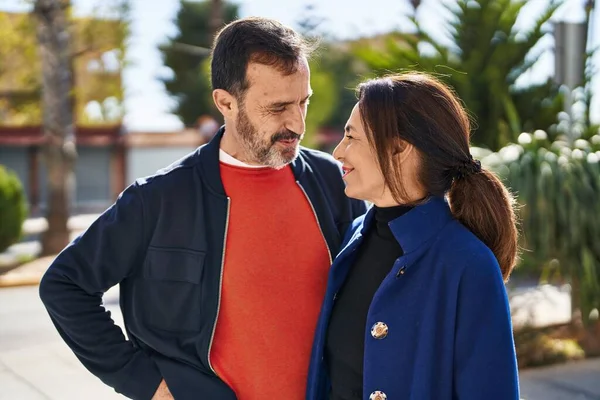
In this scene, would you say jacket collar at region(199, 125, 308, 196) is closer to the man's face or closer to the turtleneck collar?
the man's face

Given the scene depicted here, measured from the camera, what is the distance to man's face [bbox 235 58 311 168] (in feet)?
8.32

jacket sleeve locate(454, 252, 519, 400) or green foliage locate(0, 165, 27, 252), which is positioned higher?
jacket sleeve locate(454, 252, 519, 400)

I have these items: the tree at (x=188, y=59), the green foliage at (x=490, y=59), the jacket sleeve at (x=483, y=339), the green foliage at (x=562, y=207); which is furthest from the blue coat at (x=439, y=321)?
the tree at (x=188, y=59)

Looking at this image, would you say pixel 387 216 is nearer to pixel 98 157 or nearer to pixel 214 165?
pixel 214 165

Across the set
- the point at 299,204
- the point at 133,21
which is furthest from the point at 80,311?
the point at 133,21

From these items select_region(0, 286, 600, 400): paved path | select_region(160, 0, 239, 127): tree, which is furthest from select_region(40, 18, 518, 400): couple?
select_region(160, 0, 239, 127): tree

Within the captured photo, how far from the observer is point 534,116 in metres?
7.82

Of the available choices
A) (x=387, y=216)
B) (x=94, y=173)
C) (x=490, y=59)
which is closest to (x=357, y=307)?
(x=387, y=216)

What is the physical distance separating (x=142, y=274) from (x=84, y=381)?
4199 mm

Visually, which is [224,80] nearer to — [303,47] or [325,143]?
[303,47]

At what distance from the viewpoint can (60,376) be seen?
652 cm

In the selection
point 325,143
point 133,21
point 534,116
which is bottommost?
point 325,143

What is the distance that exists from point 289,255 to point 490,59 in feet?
18.8

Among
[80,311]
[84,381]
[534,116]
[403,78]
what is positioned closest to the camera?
[403,78]
